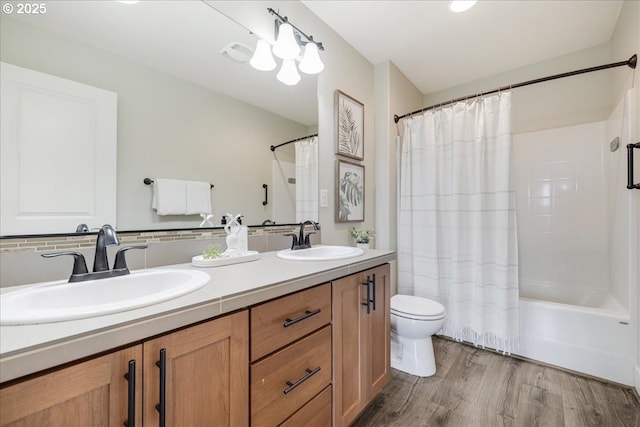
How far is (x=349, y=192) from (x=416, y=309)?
97 cm

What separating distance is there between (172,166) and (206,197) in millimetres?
200

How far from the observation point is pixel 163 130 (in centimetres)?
112

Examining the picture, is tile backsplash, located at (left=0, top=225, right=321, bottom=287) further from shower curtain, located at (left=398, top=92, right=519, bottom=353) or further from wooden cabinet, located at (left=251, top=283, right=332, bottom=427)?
shower curtain, located at (left=398, top=92, right=519, bottom=353)

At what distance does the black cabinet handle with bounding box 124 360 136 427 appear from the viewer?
1.83 ft

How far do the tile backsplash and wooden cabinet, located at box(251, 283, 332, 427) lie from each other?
0.56 metres

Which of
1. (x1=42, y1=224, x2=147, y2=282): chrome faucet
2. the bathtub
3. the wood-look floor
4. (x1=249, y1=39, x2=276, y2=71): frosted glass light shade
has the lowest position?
the wood-look floor

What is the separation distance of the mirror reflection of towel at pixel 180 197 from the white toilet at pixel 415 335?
142 cm

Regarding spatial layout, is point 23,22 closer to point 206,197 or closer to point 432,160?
point 206,197

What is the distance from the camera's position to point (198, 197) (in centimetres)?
125

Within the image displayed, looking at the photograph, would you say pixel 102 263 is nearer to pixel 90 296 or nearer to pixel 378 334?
pixel 90 296

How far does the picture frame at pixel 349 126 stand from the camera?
6.46 feet

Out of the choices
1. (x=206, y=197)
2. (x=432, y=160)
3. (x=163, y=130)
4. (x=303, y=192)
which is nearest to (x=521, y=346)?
(x=432, y=160)

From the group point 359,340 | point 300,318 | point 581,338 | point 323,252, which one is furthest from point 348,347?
point 581,338

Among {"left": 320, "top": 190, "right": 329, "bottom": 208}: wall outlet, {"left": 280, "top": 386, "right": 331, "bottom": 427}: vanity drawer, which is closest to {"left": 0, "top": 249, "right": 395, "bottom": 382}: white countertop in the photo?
{"left": 280, "top": 386, "right": 331, "bottom": 427}: vanity drawer
